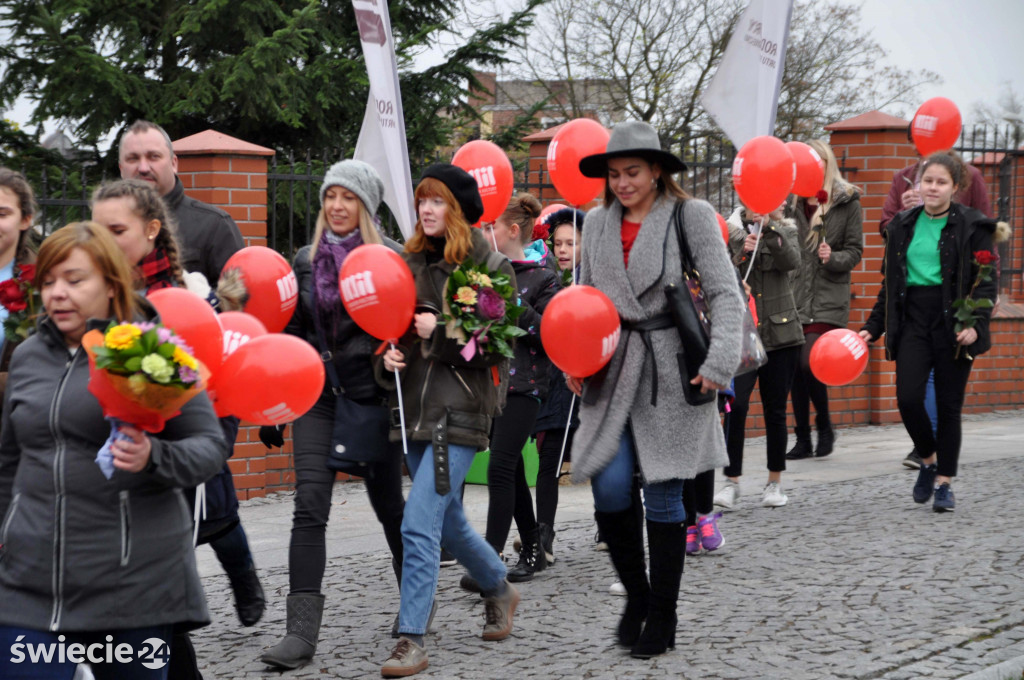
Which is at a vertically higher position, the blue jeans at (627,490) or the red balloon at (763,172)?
the red balloon at (763,172)

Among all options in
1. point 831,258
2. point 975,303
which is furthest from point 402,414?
point 831,258

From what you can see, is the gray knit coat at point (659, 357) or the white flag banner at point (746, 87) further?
the white flag banner at point (746, 87)

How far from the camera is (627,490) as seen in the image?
4676 mm

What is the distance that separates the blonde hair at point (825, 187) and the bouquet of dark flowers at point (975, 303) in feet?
4.02

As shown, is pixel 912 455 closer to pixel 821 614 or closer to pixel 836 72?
pixel 821 614

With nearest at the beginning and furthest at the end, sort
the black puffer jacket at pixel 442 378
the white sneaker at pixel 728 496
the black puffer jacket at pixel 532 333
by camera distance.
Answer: the black puffer jacket at pixel 442 378 → the black puffer jacket at pixel 532 333 → the white sneaker at pixel 728 496

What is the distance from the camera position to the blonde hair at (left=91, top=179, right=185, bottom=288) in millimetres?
3883

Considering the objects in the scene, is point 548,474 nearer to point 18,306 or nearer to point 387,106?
point 387,106

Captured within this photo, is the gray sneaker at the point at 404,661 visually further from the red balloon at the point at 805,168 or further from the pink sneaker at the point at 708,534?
the red balloon at the point at 805,168

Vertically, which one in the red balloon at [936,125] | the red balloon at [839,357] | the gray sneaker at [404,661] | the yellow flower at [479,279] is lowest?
the gray sneaker at [404,661]

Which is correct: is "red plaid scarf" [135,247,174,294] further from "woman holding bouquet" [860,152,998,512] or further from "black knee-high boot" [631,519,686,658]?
"woman holding bouquet" [860,152,998,512]

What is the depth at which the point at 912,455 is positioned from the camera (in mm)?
9281

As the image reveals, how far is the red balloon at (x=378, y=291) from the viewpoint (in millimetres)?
4562

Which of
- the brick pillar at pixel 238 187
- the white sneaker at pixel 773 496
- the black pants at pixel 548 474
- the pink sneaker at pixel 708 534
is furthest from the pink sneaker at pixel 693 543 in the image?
the brick pillar at pixel 238 187
